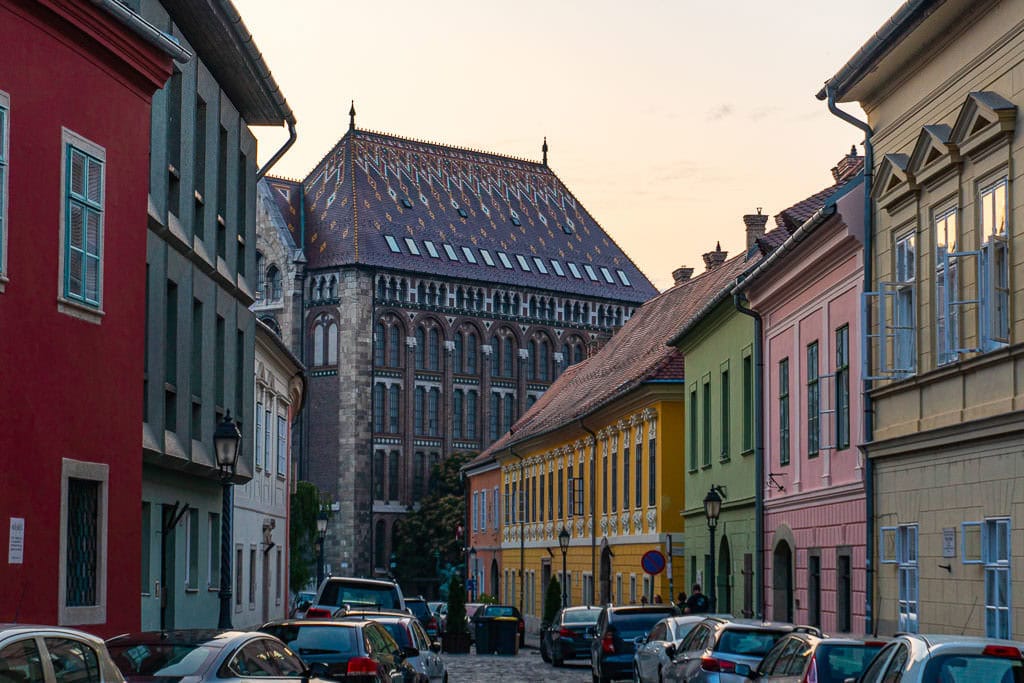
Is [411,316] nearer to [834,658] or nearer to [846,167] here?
[846,167]

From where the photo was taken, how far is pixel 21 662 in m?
9.85

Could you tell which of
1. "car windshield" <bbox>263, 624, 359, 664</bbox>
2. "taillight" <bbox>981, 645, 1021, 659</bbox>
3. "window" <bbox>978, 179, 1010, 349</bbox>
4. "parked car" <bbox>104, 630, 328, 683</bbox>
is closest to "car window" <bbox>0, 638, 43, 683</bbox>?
"parked car" <bbox>104, 630, 328, 683</bbox>

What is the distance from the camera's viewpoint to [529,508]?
7038 centimetres

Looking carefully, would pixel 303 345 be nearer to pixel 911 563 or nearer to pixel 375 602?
pixel 375 602

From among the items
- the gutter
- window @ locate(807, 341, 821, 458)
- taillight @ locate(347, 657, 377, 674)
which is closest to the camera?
taillight @ locate(347, 657, 377, 674)

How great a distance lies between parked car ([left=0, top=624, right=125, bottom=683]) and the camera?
974 centimetres

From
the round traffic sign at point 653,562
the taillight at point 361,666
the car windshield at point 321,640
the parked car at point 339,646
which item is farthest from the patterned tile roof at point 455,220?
the taillight at point 361,666

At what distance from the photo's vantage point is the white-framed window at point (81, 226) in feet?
61.7

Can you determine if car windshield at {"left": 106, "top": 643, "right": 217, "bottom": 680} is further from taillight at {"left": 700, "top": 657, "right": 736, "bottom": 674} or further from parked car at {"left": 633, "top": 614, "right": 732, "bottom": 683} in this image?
parked car at {"left": 633, "top": 614, "right": 732, "bottom": 683}

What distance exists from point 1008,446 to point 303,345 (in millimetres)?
102437

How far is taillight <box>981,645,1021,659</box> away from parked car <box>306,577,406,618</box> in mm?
18730

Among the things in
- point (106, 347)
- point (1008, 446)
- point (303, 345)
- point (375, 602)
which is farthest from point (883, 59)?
point (303, 345)

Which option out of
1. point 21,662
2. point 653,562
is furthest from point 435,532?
point 21,662

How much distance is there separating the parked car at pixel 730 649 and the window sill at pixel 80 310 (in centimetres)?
758
